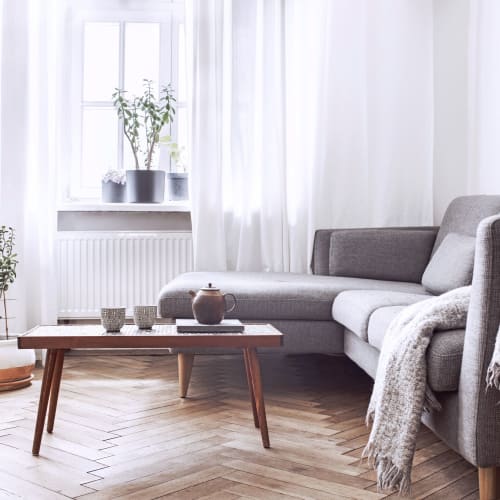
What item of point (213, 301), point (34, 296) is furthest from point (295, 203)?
point (213, 301)

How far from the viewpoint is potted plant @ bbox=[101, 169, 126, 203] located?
4.15 metres

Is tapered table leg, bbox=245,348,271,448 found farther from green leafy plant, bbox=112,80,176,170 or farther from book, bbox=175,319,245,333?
green leafy plant, bbox=112,80,176,170

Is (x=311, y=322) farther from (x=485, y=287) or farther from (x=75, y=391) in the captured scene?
(x=485, y=287)

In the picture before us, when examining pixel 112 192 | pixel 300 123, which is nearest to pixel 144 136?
pixel 112 192

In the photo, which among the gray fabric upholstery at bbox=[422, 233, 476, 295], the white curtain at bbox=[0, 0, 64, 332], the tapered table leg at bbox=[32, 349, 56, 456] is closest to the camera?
the tapered table leg at bbox=[32, 349, 56, 456]

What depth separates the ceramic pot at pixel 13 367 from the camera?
3.14 meters

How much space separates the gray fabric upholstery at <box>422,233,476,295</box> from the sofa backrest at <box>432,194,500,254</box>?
0.05 meters

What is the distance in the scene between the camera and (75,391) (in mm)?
3125

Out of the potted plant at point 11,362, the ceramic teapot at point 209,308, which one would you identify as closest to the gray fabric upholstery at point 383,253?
the ceramic teapot at point 209,308

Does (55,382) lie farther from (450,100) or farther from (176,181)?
(450,100)

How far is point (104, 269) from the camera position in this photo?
4020 millimetres

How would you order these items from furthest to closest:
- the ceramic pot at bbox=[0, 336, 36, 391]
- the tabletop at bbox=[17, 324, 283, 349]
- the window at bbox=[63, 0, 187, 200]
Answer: the window at bbox=[63, 0, 187, 200] → the ceramic pot at bbox=[0, 336, 36, 391] → the tabletop at bbox=[17, 324, 283, 349]

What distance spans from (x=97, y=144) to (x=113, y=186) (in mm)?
348

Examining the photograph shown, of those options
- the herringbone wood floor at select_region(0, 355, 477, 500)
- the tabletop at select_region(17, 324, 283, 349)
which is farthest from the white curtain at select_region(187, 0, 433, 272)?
the tabletop at select_region(17, 324, 283, 349)
